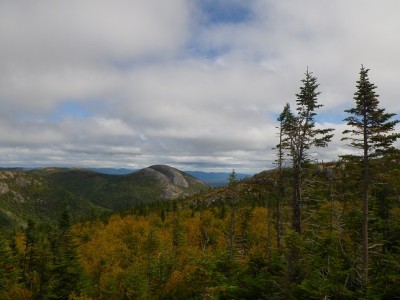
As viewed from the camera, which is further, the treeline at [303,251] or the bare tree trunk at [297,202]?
the bare tree trunk at [297,202]

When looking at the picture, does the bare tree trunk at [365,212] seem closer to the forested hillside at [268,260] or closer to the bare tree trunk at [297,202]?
the forested hillside at [268,260]

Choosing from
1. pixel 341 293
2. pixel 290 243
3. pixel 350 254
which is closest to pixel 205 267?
pixel 290 243

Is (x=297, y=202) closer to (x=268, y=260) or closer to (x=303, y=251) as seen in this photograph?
(x=303, y=251)

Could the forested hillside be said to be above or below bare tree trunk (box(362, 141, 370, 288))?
below

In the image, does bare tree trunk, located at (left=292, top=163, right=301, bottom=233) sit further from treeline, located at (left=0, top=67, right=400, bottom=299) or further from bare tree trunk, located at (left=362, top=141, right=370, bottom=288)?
bare tree trunk, located at (left=362, top=141, right=370, bottom=288)

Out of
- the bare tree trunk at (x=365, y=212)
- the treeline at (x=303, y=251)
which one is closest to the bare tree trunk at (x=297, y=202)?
the treeline at (x=303, y=251)

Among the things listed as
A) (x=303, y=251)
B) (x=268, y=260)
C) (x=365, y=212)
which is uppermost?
(x=365, y=212)

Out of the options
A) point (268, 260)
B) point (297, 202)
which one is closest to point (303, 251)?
point (297, 202)

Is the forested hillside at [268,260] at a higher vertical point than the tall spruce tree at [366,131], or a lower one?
lower

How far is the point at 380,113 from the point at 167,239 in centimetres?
6217

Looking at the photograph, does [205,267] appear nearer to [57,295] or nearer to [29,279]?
[57,295]

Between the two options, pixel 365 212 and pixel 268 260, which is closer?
pixel 365 212

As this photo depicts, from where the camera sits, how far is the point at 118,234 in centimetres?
9638

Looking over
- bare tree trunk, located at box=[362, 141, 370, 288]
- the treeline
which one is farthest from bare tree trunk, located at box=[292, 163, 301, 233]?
bare tree trunk, located at box=[362, 141, 370, 288]
